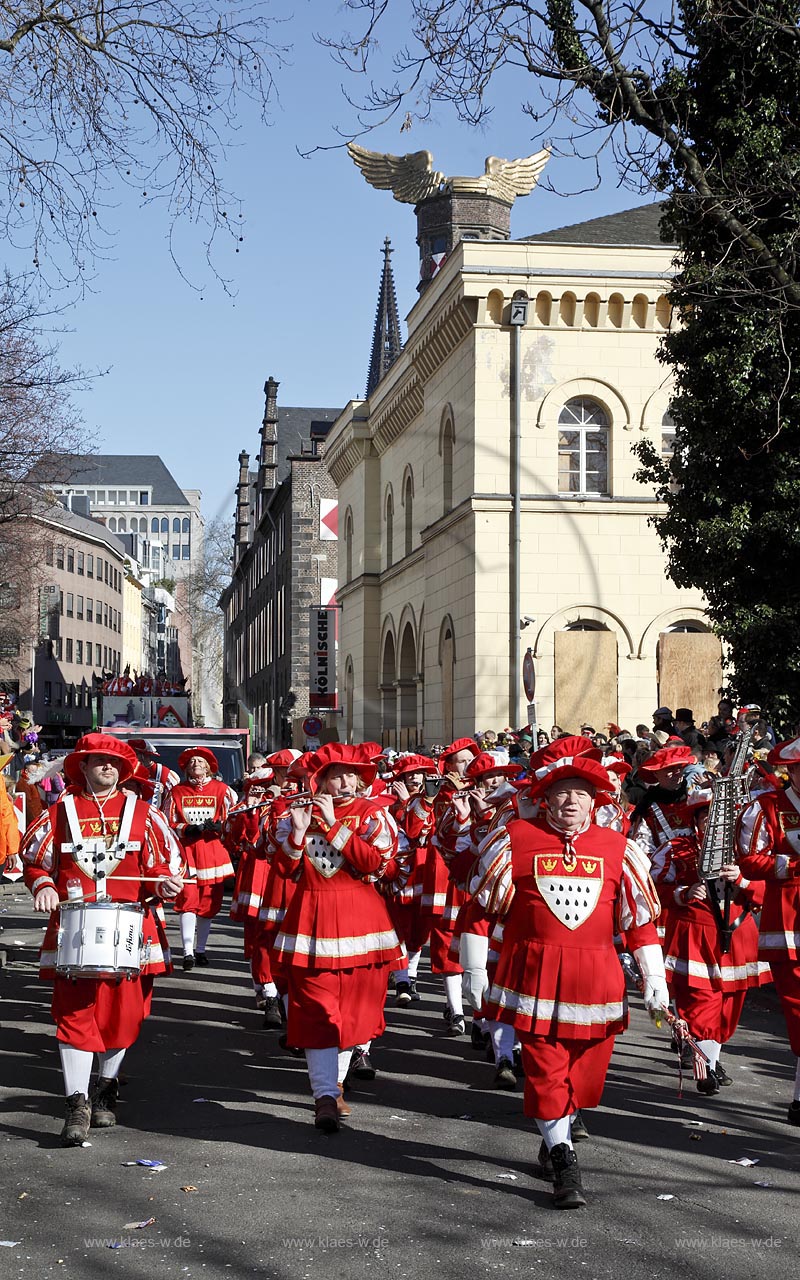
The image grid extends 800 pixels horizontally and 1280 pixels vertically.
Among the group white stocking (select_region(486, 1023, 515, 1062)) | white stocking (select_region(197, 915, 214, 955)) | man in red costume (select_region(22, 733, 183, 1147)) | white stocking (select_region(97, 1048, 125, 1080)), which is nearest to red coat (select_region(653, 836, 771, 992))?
white stocking (select_region(486, 1023, 515, 1062))

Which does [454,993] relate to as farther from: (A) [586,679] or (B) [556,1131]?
(A) [586,679]

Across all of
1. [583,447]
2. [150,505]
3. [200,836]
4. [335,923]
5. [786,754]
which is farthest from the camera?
[150,505]

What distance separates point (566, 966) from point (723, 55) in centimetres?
1162

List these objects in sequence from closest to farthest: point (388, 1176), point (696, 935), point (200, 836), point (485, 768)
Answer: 1. point (388, 1176)
2. point (696, 935)
3. point (485, 768)
4. point (200, 836)

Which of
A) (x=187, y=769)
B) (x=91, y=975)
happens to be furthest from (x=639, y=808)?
(x=187, y=769)

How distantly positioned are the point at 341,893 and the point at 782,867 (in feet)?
7.24

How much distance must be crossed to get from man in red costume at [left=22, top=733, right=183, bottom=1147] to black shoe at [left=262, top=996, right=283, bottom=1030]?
9.60 ft

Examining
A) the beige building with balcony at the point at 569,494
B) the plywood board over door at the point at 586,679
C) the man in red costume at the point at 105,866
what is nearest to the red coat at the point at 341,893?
the man in red costume at the point at 105,866

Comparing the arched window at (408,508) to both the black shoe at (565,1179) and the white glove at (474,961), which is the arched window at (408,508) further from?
the black shoe at (565,1179)

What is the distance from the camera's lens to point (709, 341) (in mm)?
16281

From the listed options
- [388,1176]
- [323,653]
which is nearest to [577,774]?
[388,1176]

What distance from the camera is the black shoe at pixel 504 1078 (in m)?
8.41

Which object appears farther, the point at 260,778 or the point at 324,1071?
the point at 260,778

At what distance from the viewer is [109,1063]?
745 cm
